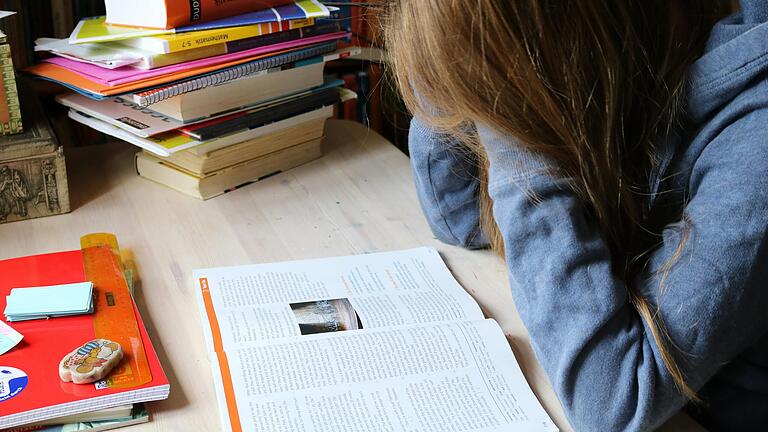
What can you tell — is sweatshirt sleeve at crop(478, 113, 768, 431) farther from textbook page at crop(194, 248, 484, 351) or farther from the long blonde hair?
textbook page at crop(194, 248, 484, 351)

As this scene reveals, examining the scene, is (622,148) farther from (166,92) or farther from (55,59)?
(55,59)

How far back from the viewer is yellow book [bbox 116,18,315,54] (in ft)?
3.45

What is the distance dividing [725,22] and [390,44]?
31 centimetres

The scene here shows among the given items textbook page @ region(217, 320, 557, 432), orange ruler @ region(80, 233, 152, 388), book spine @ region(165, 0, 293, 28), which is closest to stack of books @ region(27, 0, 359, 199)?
book spine @ region(165, 0, 293, 28)

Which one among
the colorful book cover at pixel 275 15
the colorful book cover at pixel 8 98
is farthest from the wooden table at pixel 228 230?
the colorful book cover at pixel 275 15

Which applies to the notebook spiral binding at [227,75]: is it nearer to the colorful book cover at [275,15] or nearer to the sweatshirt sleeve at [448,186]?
the colorful book cover at [275,15]

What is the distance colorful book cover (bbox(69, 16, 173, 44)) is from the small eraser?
0.46 metres

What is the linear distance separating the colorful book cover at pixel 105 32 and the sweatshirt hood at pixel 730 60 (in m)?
→ 0.66

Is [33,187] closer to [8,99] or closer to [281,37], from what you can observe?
[8,99]

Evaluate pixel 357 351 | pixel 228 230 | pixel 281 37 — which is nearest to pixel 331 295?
pixel 357 351

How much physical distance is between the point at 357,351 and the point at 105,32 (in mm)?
601

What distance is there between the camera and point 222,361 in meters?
0.79

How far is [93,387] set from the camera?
0.72 meters

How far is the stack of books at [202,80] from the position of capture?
1.06 meters
